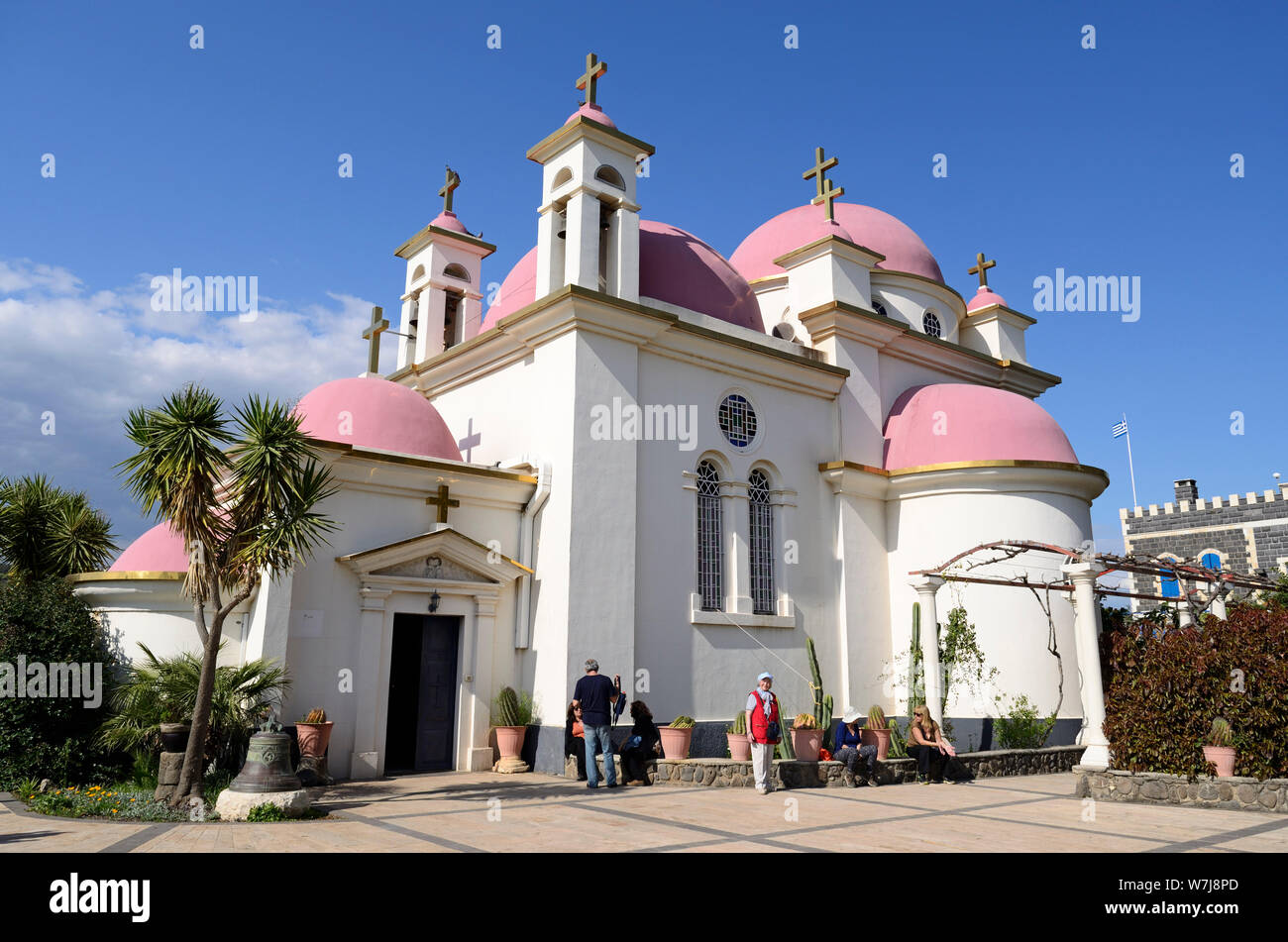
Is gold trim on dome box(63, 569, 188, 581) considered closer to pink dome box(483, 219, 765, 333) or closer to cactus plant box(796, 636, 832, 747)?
pink dome box(483, 219, 765, 333)

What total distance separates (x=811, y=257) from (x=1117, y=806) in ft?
42.0

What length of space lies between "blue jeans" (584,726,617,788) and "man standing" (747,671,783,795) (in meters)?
2.02

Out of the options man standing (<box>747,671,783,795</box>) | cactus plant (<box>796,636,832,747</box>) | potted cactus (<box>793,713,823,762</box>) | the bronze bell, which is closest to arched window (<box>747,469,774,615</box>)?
cactus plant (<box>796,636,832,747</box>)

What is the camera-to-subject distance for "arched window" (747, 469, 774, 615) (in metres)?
17.8

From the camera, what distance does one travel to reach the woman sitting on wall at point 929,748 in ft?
46.8

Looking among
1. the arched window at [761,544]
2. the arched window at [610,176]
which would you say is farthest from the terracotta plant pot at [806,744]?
the arched window at [610,176]

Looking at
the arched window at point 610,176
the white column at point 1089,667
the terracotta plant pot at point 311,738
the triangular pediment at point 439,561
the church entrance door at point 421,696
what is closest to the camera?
the white column at point 1089,667

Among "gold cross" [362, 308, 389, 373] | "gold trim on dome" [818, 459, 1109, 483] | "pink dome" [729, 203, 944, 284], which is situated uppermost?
"pink dome" [729, 203, 944, 284]

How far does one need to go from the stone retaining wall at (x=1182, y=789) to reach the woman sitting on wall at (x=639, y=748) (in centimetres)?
596

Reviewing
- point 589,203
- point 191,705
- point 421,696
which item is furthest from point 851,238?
point 191,705

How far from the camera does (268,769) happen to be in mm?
9820

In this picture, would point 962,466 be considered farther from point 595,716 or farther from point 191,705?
point 191,705

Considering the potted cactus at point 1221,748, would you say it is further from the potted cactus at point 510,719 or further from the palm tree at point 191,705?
the palm tree at point 191,705

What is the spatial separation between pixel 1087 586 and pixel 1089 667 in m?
1.20
